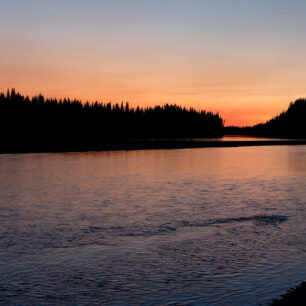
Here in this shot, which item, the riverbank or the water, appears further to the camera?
the water

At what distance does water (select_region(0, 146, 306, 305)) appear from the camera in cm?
800

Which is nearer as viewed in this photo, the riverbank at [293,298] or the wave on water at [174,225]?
the riverbank at [293,298]

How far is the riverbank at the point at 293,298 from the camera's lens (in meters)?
7.22

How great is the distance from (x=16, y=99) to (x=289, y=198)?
6344 inches

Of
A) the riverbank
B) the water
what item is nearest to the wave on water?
the water

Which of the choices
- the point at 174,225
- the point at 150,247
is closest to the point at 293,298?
the point at 150,247

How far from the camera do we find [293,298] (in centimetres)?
744

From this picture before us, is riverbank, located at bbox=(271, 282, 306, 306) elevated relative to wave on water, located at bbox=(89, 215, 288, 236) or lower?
lower

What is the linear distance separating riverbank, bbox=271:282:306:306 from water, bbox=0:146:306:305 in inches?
9.3

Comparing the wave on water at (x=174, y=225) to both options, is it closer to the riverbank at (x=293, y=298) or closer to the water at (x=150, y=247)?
the water at (x=150, y=247)

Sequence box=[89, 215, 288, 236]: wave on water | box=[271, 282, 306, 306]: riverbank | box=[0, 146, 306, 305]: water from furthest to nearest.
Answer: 1. box=[89, 215, 288, 236]: wave on water
2. box=[0, 146, 306, 305]: water
3. box=[271, 282, 306, 306]: riverbank

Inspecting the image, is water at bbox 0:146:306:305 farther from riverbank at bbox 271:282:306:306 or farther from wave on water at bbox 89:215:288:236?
riverbank at bbox 271:282:306:306

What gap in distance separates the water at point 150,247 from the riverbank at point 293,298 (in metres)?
0.24

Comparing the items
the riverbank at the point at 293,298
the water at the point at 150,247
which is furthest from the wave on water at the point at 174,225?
the riverbank at the point at 293,298
